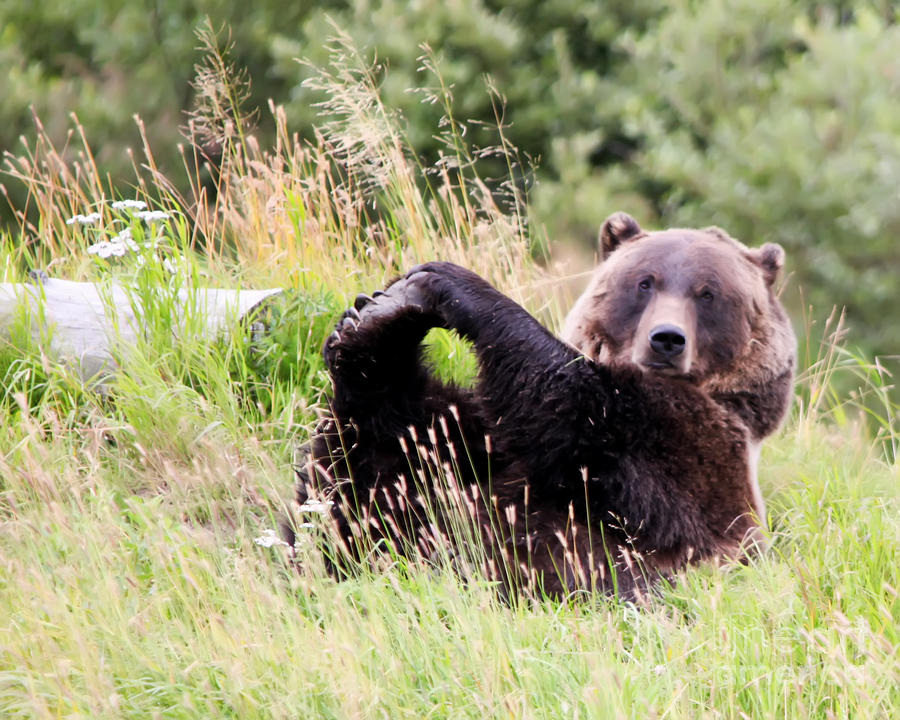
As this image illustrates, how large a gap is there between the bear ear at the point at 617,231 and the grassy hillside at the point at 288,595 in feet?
2.63

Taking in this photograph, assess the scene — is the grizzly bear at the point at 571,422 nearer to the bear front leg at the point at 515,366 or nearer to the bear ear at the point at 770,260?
the bear front leg at the point at 515,366

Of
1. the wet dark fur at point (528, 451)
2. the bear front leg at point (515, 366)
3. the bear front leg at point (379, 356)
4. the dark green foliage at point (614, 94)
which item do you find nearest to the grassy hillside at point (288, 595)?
the wet dark fur at point (528, 451)

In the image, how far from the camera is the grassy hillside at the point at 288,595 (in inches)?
103

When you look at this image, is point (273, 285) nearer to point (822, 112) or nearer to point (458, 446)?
point (458, 446)

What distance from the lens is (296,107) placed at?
1123 cm

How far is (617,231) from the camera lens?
4.46 meters

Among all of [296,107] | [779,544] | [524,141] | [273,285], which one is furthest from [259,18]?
[779,544]

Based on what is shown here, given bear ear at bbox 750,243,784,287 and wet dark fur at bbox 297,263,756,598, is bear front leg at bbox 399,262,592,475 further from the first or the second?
bear ear at bbox 750,243,784,287

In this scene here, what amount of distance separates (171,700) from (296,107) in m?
9.16

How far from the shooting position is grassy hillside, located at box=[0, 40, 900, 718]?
261 centimetres

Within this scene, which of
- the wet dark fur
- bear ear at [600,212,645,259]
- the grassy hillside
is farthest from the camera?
bear ear at [600,212,645,259]

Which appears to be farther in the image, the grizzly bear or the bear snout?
the bear snout

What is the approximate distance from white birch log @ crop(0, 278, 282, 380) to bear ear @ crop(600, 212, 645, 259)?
1.35 metres

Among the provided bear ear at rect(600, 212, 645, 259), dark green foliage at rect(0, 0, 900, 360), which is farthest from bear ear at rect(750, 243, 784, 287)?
dark green foliage at rect(0, 0, 900, 360)
